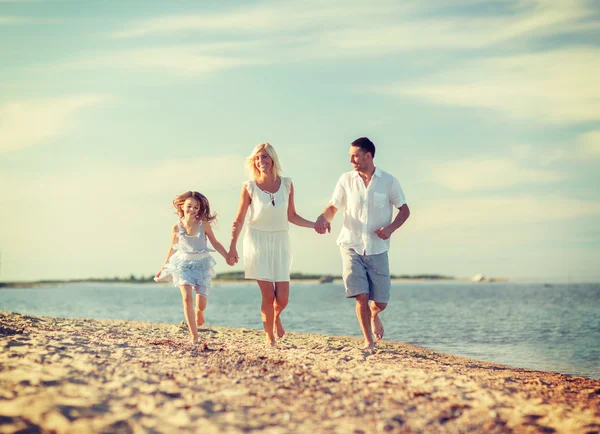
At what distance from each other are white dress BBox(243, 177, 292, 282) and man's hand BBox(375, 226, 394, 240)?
111cm

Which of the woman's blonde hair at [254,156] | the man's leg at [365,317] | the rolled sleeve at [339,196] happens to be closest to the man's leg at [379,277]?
the man's leg at [365,317]

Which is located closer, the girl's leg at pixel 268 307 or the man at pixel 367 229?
the man at pixel 367 229

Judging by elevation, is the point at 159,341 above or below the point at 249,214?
below

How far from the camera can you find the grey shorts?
23.8 feet

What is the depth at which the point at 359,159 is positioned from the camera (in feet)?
23.7

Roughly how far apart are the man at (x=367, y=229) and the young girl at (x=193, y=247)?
1.54 m

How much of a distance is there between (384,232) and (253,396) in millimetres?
3121

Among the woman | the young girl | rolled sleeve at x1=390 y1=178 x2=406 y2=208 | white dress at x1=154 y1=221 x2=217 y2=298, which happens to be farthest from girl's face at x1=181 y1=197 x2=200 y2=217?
rolled sleeve at x1=390 y1=178 x2=406 y2=208

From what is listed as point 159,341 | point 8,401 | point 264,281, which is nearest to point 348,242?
point 264,281

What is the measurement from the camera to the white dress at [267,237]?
7.38 metres

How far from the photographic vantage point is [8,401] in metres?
4.07

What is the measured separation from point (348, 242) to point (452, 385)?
8.36 ft

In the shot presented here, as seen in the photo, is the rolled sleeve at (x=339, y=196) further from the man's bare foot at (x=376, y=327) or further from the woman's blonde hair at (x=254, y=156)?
the man's bare foot at (x=376, y=327)

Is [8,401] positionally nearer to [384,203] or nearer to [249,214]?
[249,214]
